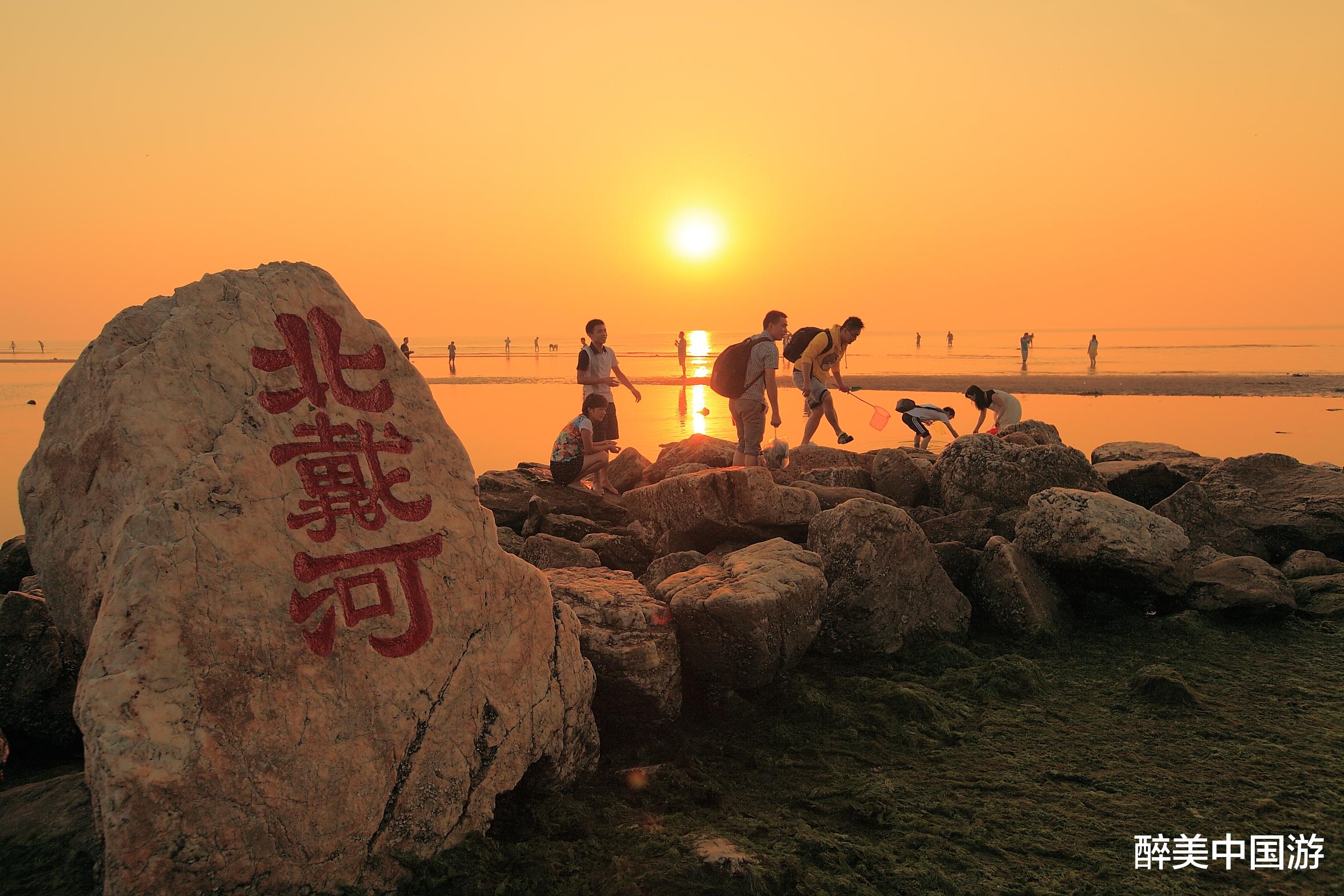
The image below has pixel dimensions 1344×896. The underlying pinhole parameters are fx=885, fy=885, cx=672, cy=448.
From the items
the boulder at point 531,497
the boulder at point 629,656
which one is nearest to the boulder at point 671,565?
the boulder at point 629,656

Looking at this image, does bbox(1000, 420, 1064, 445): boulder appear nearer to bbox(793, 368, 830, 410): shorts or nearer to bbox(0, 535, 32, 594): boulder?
bbox(793, 368, 830, 410): shorts

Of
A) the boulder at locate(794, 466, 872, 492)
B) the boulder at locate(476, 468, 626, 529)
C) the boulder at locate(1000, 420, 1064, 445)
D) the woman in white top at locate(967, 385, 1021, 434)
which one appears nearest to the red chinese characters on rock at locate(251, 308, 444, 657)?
the boulder at locate(476, 468, 626, 529)

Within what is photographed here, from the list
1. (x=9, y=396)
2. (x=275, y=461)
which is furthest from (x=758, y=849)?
(x=9, y=396)

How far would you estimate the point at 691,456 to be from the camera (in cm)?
998

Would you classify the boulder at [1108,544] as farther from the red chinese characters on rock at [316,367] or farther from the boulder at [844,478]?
the red chinese characters on rock at [316,367]

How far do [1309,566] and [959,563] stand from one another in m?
2.99

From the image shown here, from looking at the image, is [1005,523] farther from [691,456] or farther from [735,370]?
[691,456]

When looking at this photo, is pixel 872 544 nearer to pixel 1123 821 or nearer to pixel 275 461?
pixel 1123 821

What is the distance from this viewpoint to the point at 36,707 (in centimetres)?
412


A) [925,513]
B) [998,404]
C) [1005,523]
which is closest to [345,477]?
[1005,523]

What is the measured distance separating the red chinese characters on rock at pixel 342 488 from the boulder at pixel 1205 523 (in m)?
6.11

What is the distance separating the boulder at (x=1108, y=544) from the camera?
5.99 m

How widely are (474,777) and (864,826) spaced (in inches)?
65.0

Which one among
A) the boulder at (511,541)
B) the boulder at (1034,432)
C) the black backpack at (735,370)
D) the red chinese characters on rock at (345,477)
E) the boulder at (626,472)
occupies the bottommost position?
the boulder at (511,541)
